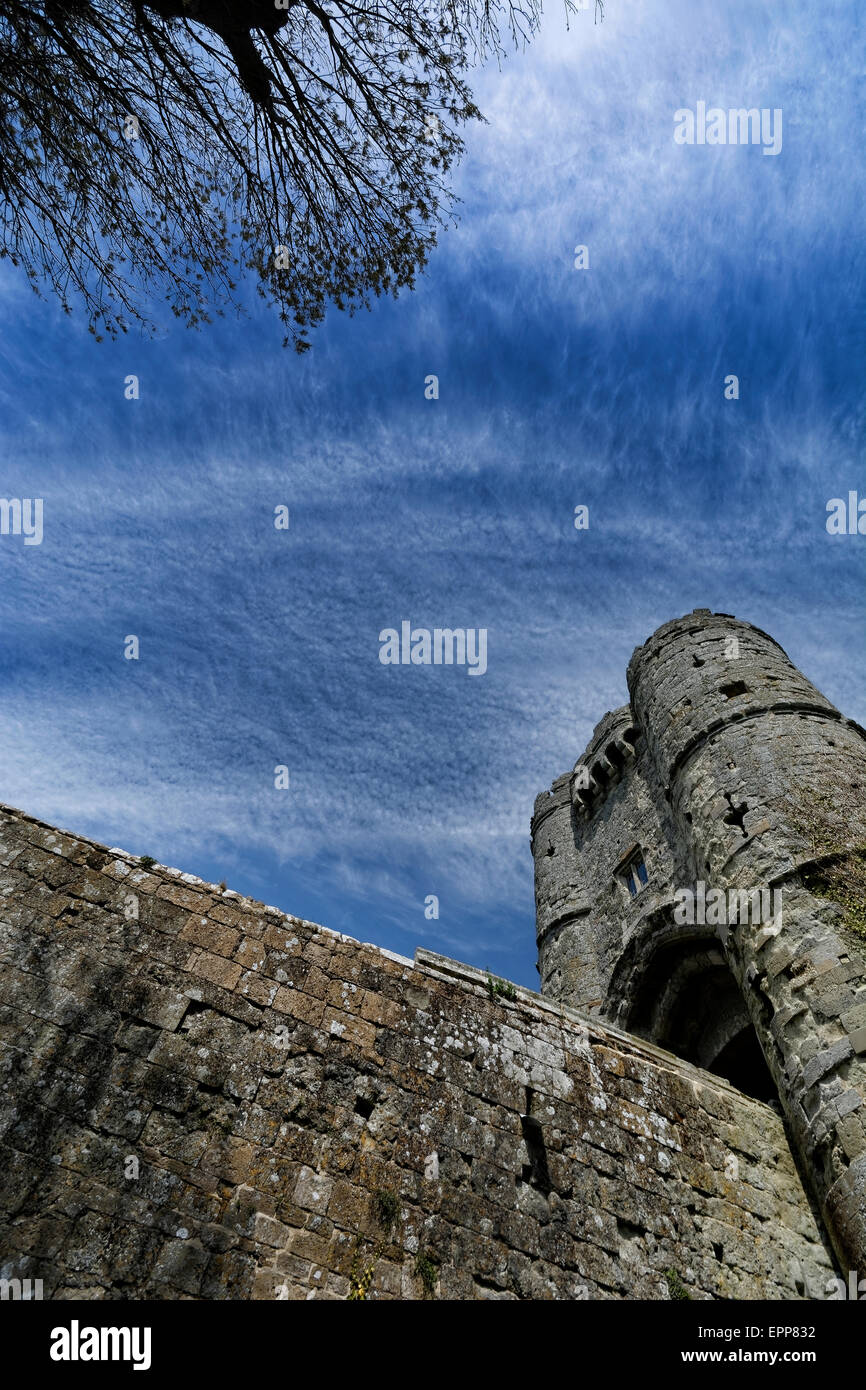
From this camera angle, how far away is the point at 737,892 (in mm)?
9344

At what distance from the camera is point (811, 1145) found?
7.21 metres

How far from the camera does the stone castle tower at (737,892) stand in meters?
7.41

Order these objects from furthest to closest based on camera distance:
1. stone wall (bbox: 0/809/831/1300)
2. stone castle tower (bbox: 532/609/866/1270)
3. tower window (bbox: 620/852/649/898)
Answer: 1. tower window (bbox: 620/852/649/898)
2. stone castle tower (bbox: 532/609/866/1270)
3. stone wall (bbox: 0/809/831/1300)

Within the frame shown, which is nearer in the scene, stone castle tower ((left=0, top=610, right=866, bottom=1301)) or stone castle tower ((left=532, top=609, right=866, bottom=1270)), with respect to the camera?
stone castle tower ((left=0, top=610, right=866, bottom=1301))

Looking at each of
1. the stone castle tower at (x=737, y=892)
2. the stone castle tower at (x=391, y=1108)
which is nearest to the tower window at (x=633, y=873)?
the stone castle tower at (x=737, y=892)

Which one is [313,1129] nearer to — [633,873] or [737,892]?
[737,892]

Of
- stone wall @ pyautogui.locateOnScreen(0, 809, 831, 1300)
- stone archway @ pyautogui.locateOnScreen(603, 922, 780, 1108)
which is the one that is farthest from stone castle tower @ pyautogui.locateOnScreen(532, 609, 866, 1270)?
stone wall @ pyautogui.locateOnScreen(0, 809, 831, 1300)

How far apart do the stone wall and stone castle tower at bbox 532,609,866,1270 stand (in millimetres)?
1248

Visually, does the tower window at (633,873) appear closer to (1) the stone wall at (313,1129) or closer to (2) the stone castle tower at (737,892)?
(2) the stone castle tower at (737,892)

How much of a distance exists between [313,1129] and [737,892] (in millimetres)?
6064

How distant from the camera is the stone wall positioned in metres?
4.83

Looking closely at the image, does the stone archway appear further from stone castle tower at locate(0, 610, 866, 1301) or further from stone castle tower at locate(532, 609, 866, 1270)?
stone castle tower at locate(0, 610, 866, 1301)
